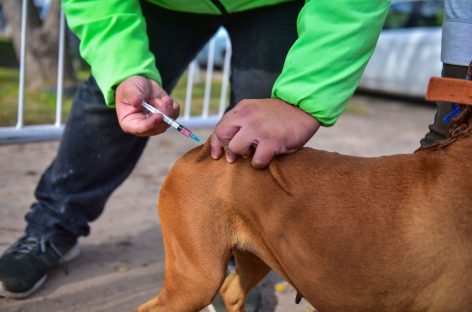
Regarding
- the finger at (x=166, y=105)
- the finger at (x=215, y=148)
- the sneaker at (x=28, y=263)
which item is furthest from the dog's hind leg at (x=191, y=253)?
the sneaker at (x=28, y=263)

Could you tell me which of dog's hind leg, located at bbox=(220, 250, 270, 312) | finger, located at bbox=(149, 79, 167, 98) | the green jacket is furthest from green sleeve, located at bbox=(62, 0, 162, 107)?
dog's hind leg, located at bbox=(220, 250, 270, 312)

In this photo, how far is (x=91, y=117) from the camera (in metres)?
2.96

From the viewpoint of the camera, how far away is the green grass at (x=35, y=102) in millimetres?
6434

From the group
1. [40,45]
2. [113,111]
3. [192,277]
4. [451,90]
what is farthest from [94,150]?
[40,45]

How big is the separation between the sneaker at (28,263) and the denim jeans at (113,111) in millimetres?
62

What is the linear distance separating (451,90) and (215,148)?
0.81 metres

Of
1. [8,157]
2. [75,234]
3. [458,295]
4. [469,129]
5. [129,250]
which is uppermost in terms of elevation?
[469,129]

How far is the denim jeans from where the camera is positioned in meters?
2.75

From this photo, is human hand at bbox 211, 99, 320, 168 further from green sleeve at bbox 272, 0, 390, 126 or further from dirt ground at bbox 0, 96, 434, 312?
dirt ground at bbox 0, 96, 434, 312

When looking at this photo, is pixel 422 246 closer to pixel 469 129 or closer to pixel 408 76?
pixel 469 129

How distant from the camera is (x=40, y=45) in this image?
8445 mm

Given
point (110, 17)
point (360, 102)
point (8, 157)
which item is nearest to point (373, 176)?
point (110, 17)

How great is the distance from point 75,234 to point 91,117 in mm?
647

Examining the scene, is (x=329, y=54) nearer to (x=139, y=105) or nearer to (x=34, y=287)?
(x=139, y=105)
